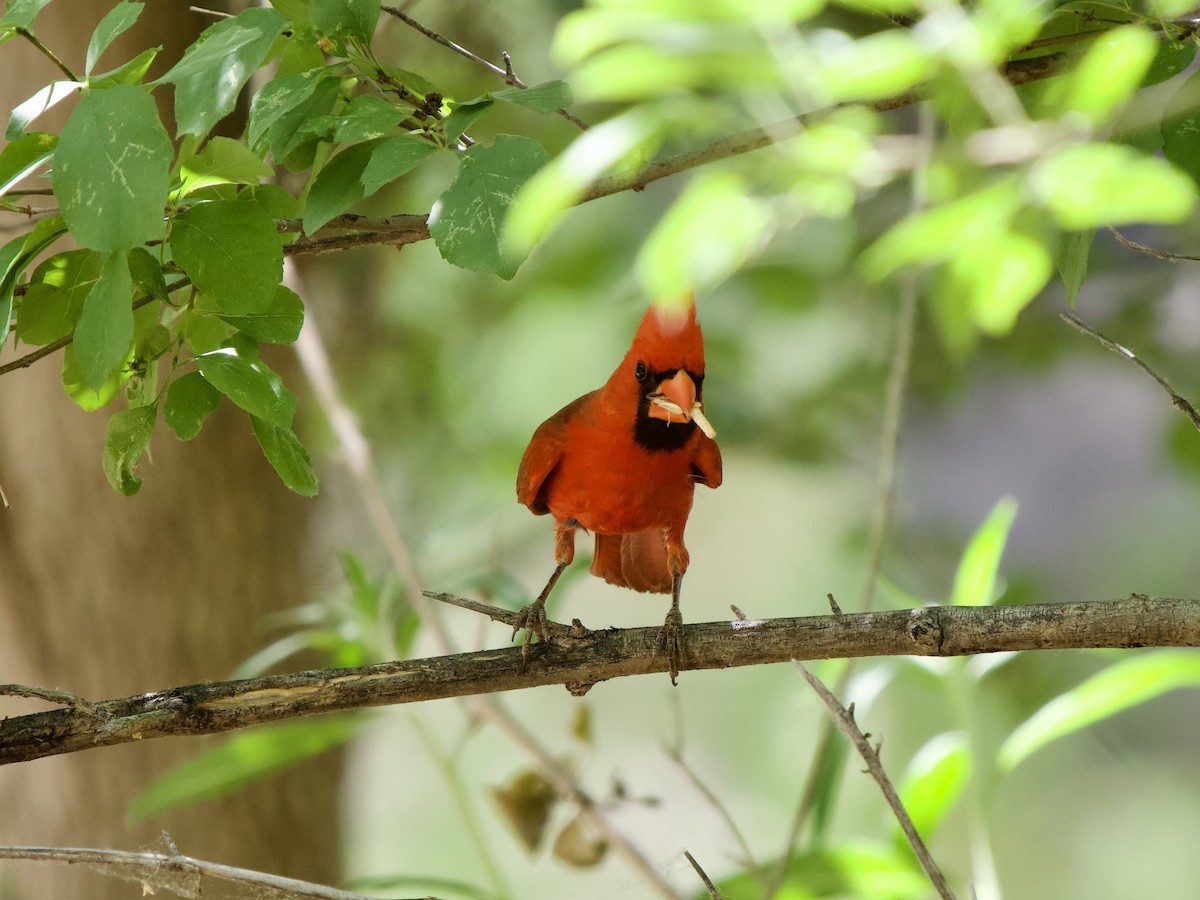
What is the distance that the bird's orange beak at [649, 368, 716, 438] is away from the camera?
4.54 feet

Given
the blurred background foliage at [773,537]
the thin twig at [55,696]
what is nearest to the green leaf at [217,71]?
the thin twig at [55,696]

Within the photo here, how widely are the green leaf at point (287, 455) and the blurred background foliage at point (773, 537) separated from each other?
3.40ft

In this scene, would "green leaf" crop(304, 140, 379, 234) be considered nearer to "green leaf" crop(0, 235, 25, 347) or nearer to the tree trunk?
"green leaf" crop(0, 235, 25, 347)

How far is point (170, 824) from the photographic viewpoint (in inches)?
101

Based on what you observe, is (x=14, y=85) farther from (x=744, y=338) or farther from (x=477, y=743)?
(x=477, y=743)

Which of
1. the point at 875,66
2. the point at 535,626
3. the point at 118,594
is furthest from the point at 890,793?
the point at 118,594

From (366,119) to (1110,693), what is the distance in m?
1.41

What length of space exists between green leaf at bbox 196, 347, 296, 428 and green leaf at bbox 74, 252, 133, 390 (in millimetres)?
107

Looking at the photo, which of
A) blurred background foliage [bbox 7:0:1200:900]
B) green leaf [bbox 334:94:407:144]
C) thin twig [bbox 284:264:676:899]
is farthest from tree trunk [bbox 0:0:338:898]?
Result: green leaf [bbox 334:94:407:144]

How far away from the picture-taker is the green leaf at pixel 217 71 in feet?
2.83

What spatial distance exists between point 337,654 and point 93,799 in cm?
68

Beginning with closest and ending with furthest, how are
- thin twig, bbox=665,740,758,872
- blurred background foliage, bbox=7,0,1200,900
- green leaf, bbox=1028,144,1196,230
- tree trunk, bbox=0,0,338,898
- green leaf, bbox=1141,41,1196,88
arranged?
green leaf, bbox=1028,144,1196,230 < green leaf, bbox=1141,41,1196,88 < thin twig, bbox=665,740,758,872 < blurred background foliage, bbox=7,0,1200,900 < tree trunk, bbox=0,0,338,898

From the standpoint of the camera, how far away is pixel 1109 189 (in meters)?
0.45

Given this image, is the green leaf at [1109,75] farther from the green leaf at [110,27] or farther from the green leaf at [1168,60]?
the green leaf at [110,27]
